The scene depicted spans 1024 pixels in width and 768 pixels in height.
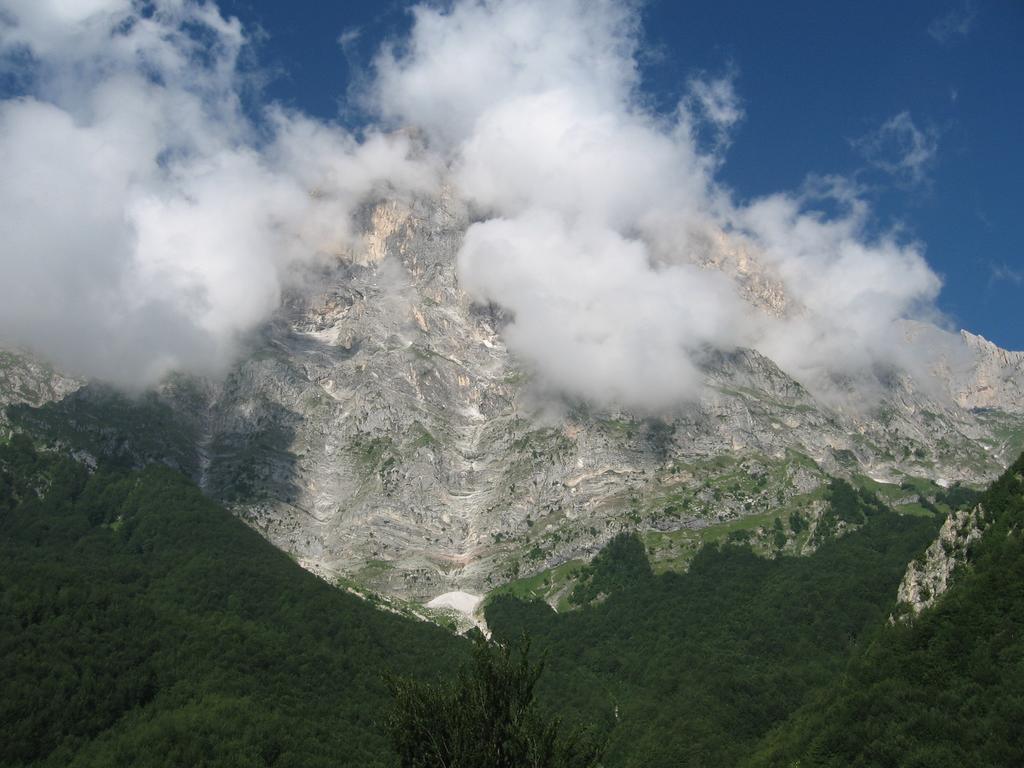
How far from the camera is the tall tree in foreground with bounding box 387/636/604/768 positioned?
1860 inches

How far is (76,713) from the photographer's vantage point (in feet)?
446

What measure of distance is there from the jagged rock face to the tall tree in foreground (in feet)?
313

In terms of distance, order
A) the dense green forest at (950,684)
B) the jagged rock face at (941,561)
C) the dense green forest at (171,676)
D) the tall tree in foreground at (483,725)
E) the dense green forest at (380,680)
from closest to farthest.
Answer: the tall tree in foreground at (483,725) < the dense green forest at (950,684) < the dense green forest at (380,680) < the jagged rock face at (941,561) < the dense green forest at (171,676)

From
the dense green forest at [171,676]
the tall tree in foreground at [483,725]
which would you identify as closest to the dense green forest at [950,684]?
the dense green forest at [171,676]

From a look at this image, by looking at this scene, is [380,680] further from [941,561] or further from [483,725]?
[941,561]

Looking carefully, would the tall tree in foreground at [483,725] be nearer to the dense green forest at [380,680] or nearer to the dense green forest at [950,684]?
the dense green forest at [380,680]

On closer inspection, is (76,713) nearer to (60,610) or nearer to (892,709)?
(60,610)

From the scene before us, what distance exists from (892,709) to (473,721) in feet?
295

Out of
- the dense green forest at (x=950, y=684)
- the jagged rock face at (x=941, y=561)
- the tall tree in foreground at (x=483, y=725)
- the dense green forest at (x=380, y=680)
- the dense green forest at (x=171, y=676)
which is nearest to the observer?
the tall tree in foreground at (x=483, y=725)

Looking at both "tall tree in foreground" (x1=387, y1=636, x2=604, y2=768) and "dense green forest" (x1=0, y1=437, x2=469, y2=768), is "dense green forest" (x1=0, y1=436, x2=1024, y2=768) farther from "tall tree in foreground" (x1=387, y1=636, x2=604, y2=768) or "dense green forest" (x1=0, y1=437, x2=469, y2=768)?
"tall tree in foreground" (x1=387, y1=636, x2=604, y2=768)

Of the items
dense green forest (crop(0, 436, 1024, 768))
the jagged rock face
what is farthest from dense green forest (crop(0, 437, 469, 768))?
the jagged rock face

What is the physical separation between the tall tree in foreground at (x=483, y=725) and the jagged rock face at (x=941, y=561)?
9530 centimetres

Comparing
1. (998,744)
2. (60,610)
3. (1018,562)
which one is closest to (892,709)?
(998,744)

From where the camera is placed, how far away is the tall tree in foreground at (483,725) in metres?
47.2
